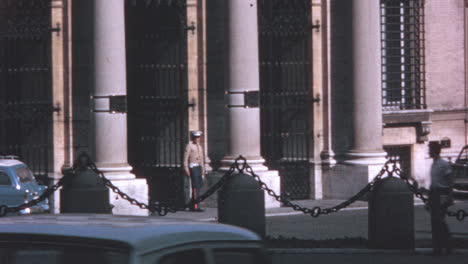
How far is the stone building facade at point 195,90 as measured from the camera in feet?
73.9

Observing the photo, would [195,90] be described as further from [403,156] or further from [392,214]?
[392,214]

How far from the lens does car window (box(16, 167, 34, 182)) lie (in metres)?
21.1

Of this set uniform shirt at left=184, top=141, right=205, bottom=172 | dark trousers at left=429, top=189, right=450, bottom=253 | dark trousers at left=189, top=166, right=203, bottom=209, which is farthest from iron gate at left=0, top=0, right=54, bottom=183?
dark trousers at left=429, top=189, right=450, bottom=253

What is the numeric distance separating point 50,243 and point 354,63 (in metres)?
19.1

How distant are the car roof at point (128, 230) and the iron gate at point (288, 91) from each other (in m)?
18.3

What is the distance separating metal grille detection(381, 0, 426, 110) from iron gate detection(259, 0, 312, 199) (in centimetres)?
254

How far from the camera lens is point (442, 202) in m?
15.6

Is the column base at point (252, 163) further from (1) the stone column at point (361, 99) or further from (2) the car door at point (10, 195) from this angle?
(2) the car door at point (10, 195)

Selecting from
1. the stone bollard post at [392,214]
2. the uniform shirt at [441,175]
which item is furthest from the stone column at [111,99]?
the uniform shirt at [441,175]

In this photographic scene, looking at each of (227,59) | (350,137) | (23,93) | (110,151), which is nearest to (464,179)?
(350,137)

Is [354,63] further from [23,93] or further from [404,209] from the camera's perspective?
[404,209]

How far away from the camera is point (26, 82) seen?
2375cm

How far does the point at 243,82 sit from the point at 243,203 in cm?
674

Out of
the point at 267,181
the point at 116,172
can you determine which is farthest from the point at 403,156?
the point at 116,172
